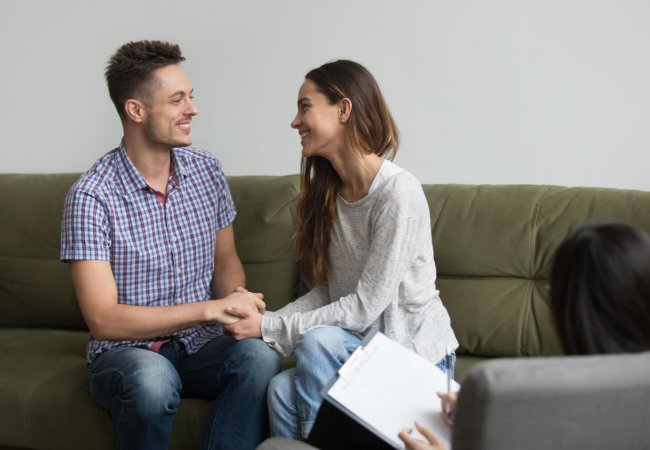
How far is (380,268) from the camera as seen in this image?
2146mm

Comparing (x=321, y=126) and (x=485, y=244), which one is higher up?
(x=321, y=126)

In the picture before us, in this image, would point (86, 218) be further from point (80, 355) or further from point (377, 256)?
point (377, 256)

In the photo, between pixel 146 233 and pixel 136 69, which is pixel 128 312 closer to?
pixel 146 233

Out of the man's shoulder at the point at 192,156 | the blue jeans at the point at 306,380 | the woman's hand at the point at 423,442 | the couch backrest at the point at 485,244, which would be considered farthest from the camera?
the man's shoulder at the point at 192,156

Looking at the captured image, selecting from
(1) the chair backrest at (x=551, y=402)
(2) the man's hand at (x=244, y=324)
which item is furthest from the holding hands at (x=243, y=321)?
(1) the chair backrest at (x=551, y=402)

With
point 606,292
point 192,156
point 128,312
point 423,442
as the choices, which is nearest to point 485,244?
point 192,156

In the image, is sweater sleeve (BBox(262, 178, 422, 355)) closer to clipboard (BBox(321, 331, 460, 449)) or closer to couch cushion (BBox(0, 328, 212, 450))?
couch cushion (BBox(0, 328, 212, 450))

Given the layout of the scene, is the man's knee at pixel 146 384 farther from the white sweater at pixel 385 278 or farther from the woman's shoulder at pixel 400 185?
the woman's shoulder at pixel 400 185

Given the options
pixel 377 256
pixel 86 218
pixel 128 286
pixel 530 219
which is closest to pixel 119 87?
pixel 86 218

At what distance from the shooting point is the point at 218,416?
2.19 metres

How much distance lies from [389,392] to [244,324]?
2.84 feet

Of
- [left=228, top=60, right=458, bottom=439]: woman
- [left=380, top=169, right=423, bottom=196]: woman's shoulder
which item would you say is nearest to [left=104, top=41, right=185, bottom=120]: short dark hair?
[left=228, top=60, right=458, bottom=439]: woman

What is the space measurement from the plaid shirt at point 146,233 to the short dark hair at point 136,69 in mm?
171

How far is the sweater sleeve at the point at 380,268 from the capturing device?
2.14 m
